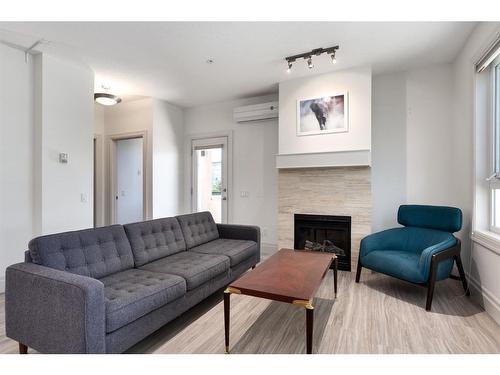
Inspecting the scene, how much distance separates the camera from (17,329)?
5.45ft

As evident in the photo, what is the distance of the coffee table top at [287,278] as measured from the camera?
1.72 meters

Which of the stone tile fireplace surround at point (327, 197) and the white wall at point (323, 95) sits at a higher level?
the white wall at point (323, 95)

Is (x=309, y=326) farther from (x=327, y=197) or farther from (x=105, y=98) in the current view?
(x=105, y=98)

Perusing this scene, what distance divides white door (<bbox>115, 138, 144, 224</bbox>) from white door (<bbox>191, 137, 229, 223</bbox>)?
1.07 m

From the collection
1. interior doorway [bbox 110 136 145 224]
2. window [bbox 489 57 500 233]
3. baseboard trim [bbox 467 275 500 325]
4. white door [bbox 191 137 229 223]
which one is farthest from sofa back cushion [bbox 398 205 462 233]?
interior doorway [bbox 110 136 145 224]

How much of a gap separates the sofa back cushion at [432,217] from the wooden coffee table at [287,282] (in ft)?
4.30

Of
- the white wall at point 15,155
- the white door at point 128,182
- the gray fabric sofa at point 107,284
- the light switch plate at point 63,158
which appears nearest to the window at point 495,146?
the gray fabric sofa at point 107,284

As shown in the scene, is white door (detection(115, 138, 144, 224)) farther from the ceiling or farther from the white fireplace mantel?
the white fireplace mantel

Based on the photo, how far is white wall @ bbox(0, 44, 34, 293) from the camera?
2.80 meters

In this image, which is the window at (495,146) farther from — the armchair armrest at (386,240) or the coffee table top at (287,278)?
the coffee table top at (287,278)

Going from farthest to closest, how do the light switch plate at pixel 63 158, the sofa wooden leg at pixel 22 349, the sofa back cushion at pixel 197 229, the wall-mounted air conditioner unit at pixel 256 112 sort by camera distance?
the wall-mounted air conditioner unit at pixel 256 112 < the light switch plate at pixel 63 158 < the sofa back cushion at pixel 197 229 < the sofa wooden leg at pixel 22 349
